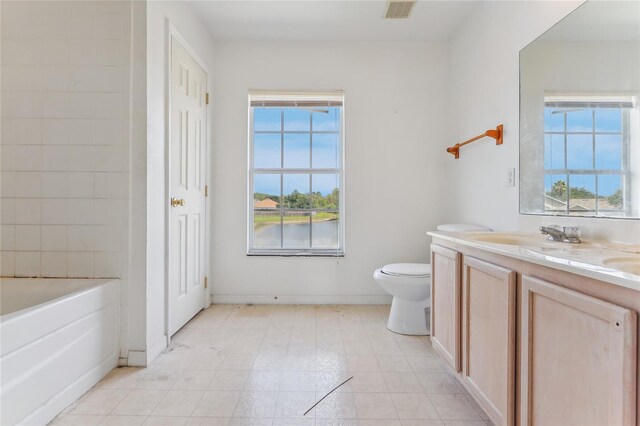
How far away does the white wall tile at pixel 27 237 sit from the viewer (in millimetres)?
1758

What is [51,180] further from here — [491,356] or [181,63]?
[491,356]

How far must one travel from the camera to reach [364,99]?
9.40ft

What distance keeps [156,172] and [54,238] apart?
641 millimetres

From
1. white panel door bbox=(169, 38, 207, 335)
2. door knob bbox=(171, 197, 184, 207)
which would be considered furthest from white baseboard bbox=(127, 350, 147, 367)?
door knob bbox=(171, 197, 184, 207)

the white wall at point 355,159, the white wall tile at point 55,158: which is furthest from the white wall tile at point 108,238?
the white wall at point 355,159

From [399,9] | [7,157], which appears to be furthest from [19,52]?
[399,9]

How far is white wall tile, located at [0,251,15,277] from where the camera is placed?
1.75 m

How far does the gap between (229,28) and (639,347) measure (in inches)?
120

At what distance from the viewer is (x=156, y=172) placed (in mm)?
1878

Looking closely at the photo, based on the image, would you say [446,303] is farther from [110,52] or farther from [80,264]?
[110,52]

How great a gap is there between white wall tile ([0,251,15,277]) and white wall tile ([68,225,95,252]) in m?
0.32

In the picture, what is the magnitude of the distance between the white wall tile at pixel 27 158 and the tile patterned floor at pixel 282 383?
3.97 feet

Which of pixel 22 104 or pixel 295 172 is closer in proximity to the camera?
pixel 22 104

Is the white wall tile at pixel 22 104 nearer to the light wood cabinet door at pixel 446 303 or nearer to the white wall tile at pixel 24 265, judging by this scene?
the white wall tile at pixel 24 265
